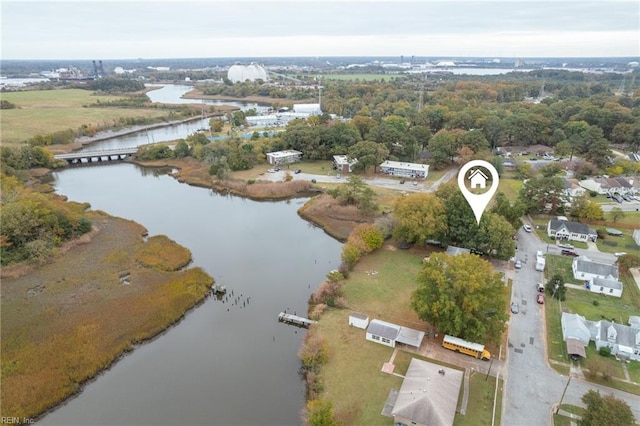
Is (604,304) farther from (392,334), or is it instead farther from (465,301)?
(392,334)

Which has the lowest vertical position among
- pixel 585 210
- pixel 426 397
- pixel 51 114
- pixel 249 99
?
pixel 426 397

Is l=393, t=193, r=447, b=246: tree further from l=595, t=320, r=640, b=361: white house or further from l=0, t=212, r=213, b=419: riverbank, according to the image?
l=0, t=212, r=213, b=419: riverbank

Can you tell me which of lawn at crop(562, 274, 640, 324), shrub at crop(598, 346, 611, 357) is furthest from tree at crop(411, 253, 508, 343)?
lawn at crop(562, 274, 640, 324)

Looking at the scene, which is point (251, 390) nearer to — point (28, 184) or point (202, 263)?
point (202, 263)

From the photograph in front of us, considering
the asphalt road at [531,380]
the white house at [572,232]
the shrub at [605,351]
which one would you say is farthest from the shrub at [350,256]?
the white house at [572,232]

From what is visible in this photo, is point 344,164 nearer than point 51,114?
Yes

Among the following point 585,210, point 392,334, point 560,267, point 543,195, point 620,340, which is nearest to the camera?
point 620,340

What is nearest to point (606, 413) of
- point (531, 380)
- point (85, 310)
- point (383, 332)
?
point (531, 380)

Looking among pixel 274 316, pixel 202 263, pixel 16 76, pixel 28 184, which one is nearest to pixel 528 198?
pixel 274 316
